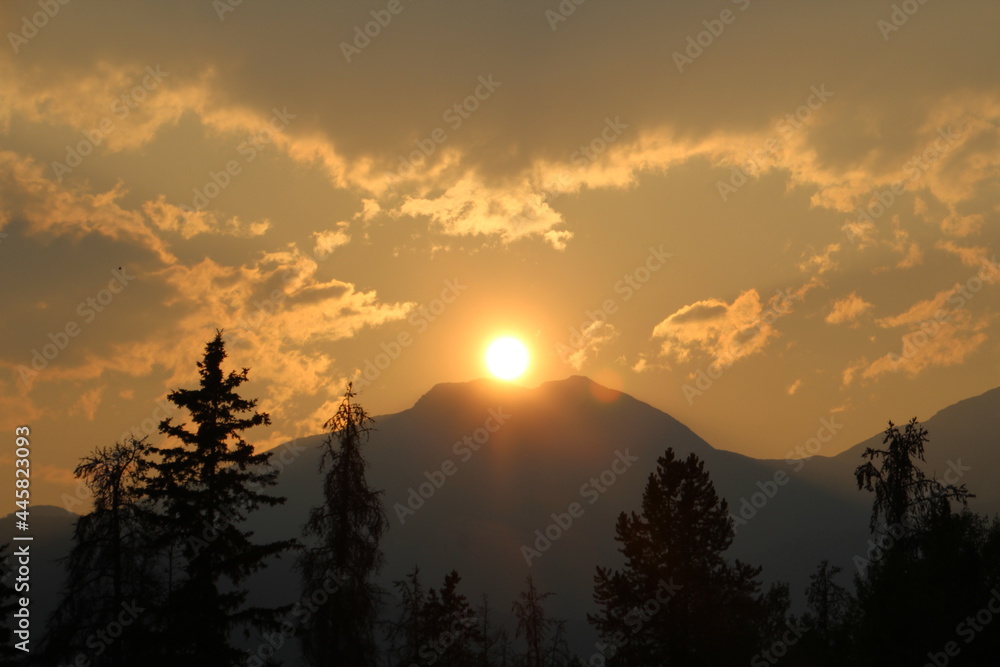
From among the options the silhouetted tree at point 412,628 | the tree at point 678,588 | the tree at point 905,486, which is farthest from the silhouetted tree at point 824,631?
the silhouetted tree at point 412,628

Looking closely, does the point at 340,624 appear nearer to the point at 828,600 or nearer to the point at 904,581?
the point at 904,581

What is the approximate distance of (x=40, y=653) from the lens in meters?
29.0

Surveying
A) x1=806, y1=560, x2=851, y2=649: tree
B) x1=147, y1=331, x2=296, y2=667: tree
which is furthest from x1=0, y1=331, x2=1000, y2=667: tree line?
x1=806, y1=560, x2=851, y2=649: tree

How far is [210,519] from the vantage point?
78.7 feet

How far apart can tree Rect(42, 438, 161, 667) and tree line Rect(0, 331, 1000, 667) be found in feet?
0.22

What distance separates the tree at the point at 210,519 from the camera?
2342 centimetres

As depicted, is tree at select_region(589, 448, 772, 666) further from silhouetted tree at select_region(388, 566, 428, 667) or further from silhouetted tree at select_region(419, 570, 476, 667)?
silhouetted tree at select_region(388, 566, 428, 667)

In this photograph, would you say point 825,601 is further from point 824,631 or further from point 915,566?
point 915,566

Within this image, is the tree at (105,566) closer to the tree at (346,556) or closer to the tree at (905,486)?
the tree at (346,556)

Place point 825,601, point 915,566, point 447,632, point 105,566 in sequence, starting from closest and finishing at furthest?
point 105,566 → point 915,566 → point 447,632 → point 825,601

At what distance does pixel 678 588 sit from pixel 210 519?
2046cm

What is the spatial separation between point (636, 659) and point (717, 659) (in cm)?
339

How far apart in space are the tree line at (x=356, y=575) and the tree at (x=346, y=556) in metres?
0.06

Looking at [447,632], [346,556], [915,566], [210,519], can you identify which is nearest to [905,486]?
[915,566]
